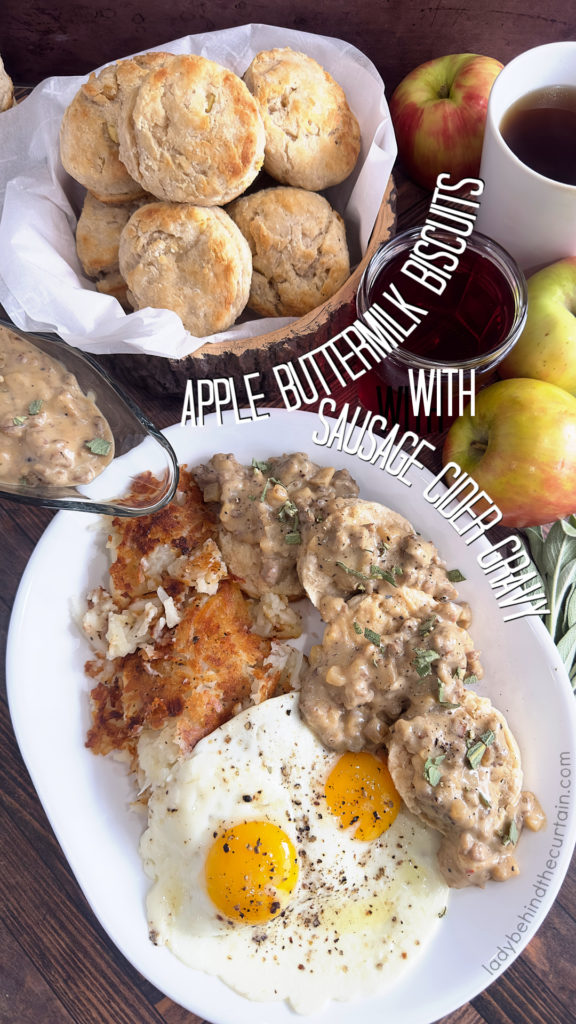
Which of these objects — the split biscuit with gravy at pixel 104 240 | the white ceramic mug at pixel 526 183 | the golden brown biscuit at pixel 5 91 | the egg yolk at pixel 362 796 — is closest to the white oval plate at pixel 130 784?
the egg yolk at pixel 362 796

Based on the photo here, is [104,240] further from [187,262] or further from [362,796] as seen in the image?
[362,796]

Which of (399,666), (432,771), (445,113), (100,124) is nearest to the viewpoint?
(432,771)

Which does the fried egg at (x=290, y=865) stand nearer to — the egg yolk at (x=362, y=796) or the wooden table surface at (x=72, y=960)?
the egg yolk at (x=362, y=796)

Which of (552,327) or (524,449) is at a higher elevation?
(552,327)

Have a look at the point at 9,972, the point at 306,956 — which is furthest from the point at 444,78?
the point at 9,972

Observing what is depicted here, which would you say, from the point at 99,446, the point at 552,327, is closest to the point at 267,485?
the point at 99,446

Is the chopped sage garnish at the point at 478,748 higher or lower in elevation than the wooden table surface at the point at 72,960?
higher

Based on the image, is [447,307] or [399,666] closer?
[399,666]
